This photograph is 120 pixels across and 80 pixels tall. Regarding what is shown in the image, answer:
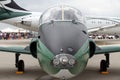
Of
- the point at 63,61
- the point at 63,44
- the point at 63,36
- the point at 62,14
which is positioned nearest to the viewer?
the point at 63,61

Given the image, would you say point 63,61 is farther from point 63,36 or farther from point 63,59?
point 63,36

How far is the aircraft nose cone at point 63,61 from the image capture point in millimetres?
4301

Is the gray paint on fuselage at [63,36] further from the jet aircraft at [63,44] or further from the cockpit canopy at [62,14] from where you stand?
the cockpit canopy at [62,14]

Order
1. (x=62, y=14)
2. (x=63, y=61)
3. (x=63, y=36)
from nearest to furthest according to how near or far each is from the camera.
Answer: (x=63, y=61), (x=63, y=36), (x=62, y=14)

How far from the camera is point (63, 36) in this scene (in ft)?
15.8

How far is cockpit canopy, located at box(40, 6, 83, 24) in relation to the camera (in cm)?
573

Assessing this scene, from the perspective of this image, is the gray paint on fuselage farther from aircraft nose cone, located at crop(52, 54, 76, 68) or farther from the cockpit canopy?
the cockpit canopy

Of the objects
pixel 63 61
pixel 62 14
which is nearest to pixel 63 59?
pixel 63 61

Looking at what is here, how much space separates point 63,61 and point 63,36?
0.70m

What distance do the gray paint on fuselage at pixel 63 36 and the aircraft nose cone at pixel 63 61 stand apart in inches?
4.3

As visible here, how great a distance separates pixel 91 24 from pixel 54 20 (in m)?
29.6

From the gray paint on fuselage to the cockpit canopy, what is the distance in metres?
0.24

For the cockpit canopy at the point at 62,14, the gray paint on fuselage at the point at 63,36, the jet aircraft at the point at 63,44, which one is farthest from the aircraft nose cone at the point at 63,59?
the cockpit canopy at the point at 62,14

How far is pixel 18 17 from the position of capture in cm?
3167
